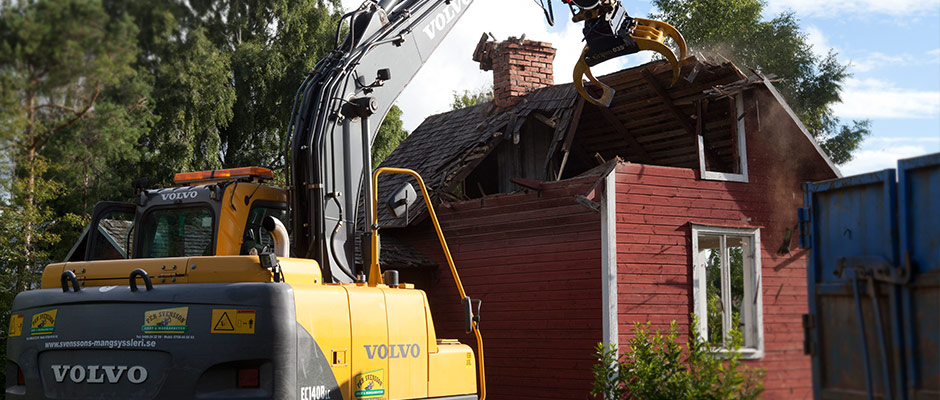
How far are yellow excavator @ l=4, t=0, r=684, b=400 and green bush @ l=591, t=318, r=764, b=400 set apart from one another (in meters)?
2.39

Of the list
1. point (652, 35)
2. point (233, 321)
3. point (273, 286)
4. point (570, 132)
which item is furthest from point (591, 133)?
point (233, 321)

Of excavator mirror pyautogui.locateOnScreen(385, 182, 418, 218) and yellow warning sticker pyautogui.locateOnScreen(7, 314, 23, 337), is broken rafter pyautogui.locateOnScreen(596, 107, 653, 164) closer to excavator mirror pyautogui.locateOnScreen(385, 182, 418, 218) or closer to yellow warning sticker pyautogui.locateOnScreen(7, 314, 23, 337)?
excavator mirror pyautogui.locateOnScreen(385, 182, 418, 218)

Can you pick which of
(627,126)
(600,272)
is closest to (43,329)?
(600,272)

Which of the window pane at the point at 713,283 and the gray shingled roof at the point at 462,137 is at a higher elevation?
the gray shingled roof at the point at 462,137

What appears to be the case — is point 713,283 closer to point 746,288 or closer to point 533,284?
point 746,288

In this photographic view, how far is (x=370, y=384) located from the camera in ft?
24.5

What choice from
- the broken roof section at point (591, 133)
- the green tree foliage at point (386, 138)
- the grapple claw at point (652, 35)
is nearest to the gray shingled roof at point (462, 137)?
the broken roof section at point (591, 133)

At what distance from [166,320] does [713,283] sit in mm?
9488

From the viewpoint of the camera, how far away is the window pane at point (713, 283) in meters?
13.6

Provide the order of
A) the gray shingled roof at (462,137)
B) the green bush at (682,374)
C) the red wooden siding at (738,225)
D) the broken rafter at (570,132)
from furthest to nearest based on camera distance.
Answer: the gray shingled roof at (462,137)
the broken rafter at (570,132)
the red wooden siding at (738,225)
the green bush at (682,374)

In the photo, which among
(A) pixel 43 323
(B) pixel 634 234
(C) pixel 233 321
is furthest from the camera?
(B) pixel 634 234

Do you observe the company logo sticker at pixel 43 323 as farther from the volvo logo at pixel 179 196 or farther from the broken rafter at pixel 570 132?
the broken rafter at pixel 570 132

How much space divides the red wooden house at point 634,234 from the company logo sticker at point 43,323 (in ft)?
25.3

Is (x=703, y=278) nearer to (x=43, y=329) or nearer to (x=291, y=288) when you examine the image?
(x=291, y=288)
